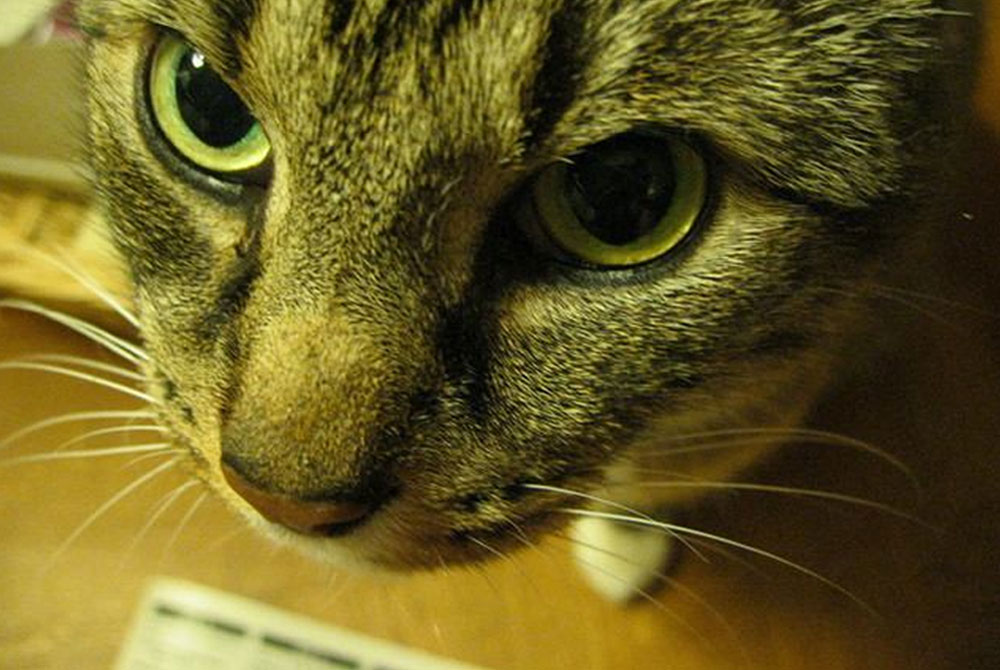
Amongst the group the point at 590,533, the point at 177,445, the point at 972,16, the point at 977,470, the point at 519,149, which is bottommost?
the point at 177,445

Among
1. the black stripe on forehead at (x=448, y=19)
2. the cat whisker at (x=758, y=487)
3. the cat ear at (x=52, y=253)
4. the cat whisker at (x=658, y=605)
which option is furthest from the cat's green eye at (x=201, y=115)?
the cat whisker at (x=658, y=605)

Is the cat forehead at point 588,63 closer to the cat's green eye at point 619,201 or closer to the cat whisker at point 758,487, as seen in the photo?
the cat's green eye at point 619,201

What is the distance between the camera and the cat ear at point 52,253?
1.06 metres

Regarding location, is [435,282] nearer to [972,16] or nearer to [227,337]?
[227,337]

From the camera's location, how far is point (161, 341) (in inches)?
26.3

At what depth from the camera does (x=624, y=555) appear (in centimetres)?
99

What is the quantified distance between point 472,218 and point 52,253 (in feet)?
2.24

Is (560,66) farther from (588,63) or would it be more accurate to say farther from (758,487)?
(758,487)

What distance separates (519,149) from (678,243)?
0.12 meters

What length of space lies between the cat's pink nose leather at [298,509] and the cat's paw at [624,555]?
17.0 inches

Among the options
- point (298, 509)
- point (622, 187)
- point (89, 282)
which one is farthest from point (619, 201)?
point (89, 282)

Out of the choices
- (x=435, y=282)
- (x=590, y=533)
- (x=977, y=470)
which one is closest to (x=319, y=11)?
(x=435, y=282)

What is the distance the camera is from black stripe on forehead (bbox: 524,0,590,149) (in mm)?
512

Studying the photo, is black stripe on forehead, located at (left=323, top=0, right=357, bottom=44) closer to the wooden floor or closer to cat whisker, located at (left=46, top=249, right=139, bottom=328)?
cat whisker, located at (left=46, top=249, right=139, bottom=328)
